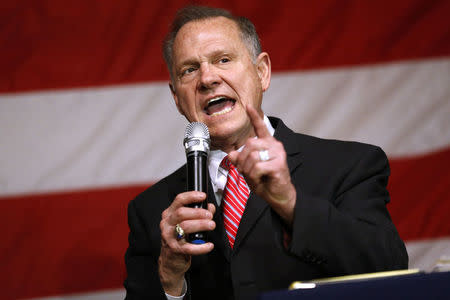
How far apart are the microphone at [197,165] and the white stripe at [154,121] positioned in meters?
1.14

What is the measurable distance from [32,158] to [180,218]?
143 cm

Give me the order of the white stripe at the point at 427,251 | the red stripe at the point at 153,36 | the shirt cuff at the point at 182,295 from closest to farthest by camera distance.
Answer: the shirt cuff at the point at 182,295 < the white stripe at the point at 427,251 < the red stripe at the point at 153,36

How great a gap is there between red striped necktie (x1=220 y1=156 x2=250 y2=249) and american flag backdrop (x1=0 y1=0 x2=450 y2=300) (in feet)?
2.89

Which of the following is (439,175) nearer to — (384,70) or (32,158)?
(384,70)

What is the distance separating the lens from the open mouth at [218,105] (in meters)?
1.75

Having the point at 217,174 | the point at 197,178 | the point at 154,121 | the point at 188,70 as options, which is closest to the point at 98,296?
the point at 154,121

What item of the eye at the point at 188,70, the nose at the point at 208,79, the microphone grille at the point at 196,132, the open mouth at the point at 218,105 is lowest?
the microphone grille at the point at 196,132

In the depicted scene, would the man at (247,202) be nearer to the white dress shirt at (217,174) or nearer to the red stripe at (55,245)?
the white dress shirt at (217,174)

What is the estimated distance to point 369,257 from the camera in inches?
51.9

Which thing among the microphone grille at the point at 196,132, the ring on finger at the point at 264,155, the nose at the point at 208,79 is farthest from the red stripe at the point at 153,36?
the ring on finger at the point at 264,155

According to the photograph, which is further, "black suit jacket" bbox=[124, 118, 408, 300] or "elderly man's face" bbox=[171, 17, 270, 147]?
"elderly man's face" bbox=[171, 17, 270, 147]

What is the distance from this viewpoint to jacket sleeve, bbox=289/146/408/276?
1.23 meters

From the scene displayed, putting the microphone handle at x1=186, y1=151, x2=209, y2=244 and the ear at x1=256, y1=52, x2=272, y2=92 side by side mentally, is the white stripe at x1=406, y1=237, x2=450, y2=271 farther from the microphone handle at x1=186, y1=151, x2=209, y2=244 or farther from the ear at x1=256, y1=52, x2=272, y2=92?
the microphone handle at x1=186, y1=151, x2=209, y2=244

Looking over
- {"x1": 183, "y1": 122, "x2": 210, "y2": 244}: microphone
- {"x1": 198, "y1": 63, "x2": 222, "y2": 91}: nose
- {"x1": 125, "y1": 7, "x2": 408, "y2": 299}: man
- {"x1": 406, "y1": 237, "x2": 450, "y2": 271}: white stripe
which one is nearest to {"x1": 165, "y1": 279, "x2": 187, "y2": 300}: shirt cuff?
{"x1": 125, "y1": 7, "x2": 408, "y2": 299}: man
